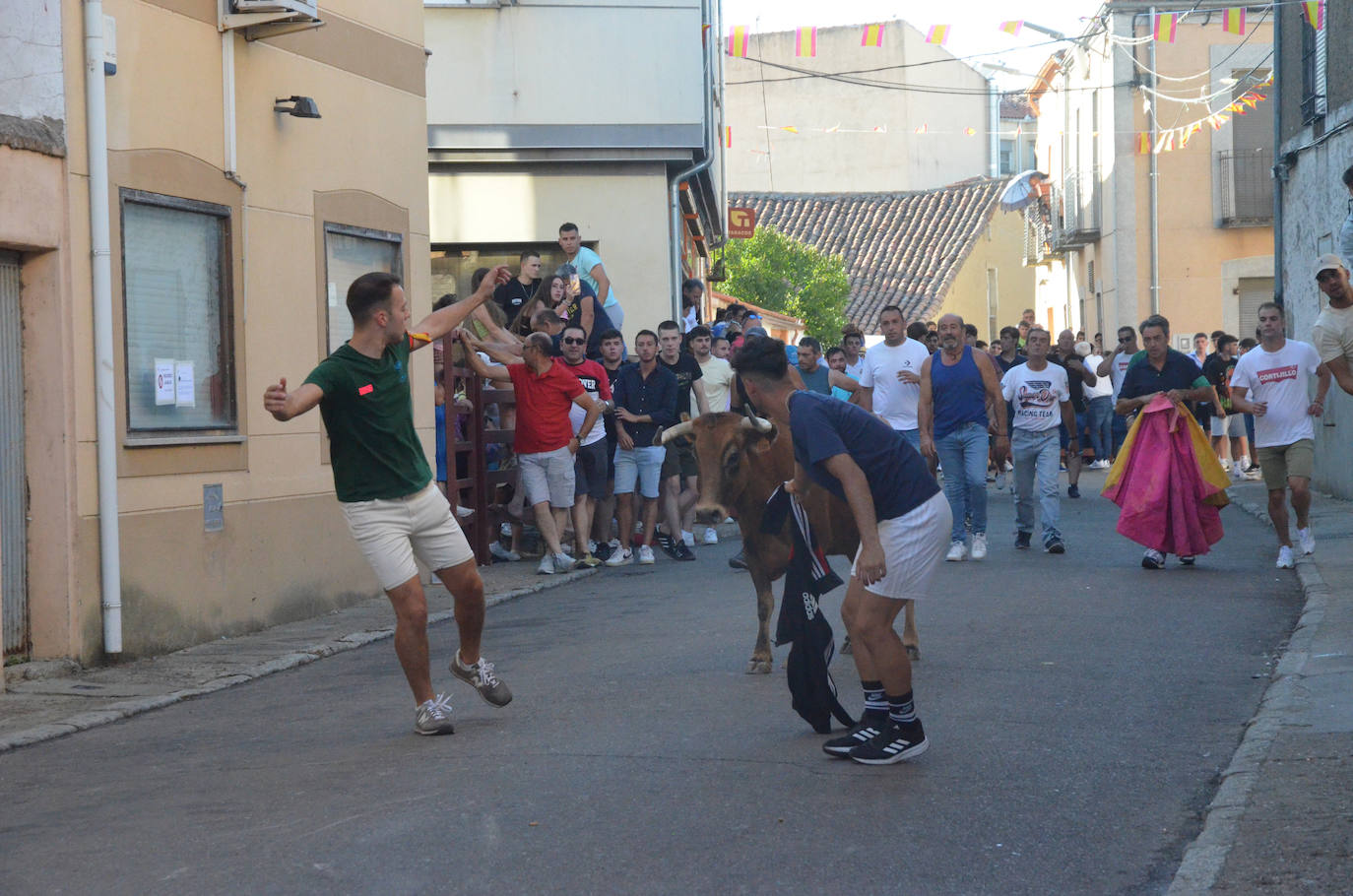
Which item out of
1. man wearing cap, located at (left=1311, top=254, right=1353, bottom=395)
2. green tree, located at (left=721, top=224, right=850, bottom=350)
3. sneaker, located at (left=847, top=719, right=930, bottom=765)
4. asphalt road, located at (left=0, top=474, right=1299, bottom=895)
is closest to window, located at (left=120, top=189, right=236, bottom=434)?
asphalt road, located at (left=0, top=474, right=1299, bottom=895)

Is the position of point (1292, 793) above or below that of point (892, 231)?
below

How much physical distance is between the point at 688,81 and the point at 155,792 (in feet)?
47.3

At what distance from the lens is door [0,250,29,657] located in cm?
930

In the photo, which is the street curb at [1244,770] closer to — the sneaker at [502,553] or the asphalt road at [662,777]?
the asphalt road at [662,777]

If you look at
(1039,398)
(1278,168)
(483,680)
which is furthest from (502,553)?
(1278,168)

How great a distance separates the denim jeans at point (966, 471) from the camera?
13438mm

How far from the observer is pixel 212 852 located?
17.8ft

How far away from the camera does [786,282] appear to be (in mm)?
46438

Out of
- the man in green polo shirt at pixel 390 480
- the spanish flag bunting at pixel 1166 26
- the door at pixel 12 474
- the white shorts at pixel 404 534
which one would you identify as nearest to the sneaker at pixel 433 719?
the man in green polo shirt at pixel 390 480

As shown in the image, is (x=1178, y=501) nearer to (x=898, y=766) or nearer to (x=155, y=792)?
(x=898, y=766)

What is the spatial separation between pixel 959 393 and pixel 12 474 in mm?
7232

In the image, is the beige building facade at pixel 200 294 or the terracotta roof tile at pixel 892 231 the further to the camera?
the terracotta roof tile at pixel 892 231

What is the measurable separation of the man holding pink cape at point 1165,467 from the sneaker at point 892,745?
6768 mm

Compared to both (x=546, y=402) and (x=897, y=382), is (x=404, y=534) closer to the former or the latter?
(x=546, y=402)
